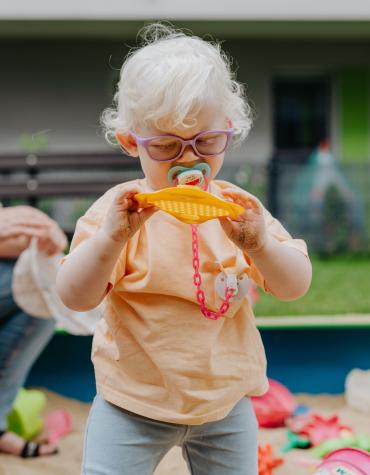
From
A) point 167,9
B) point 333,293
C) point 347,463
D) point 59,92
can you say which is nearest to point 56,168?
point 333,293

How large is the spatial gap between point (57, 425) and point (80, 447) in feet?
0.74

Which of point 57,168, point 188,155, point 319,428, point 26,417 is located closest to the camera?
point 188,155

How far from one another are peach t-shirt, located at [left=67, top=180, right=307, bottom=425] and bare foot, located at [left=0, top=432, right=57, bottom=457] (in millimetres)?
1334

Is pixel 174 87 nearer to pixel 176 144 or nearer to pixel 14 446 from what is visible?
pixel 176 144

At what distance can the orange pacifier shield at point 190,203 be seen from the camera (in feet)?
4.23

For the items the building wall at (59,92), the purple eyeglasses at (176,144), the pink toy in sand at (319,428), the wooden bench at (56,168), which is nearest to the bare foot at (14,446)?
the pink toy in sand at (319,428)

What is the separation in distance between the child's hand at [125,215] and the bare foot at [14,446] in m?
1.61

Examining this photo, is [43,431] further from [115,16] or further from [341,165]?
[115,16]

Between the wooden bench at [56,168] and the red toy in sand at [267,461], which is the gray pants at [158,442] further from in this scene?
the wooden bench at [56,168]

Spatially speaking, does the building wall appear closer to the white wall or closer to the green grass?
the white wall

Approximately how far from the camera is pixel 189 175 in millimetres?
1396

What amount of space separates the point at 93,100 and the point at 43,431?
311 inches

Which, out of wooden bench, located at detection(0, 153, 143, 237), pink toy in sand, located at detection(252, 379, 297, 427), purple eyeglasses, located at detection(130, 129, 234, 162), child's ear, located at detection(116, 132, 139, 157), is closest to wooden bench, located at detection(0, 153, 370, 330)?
wooden bench, located at detection(0, 153, 143, 237)

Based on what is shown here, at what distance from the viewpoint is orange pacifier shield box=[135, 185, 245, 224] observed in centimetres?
129
